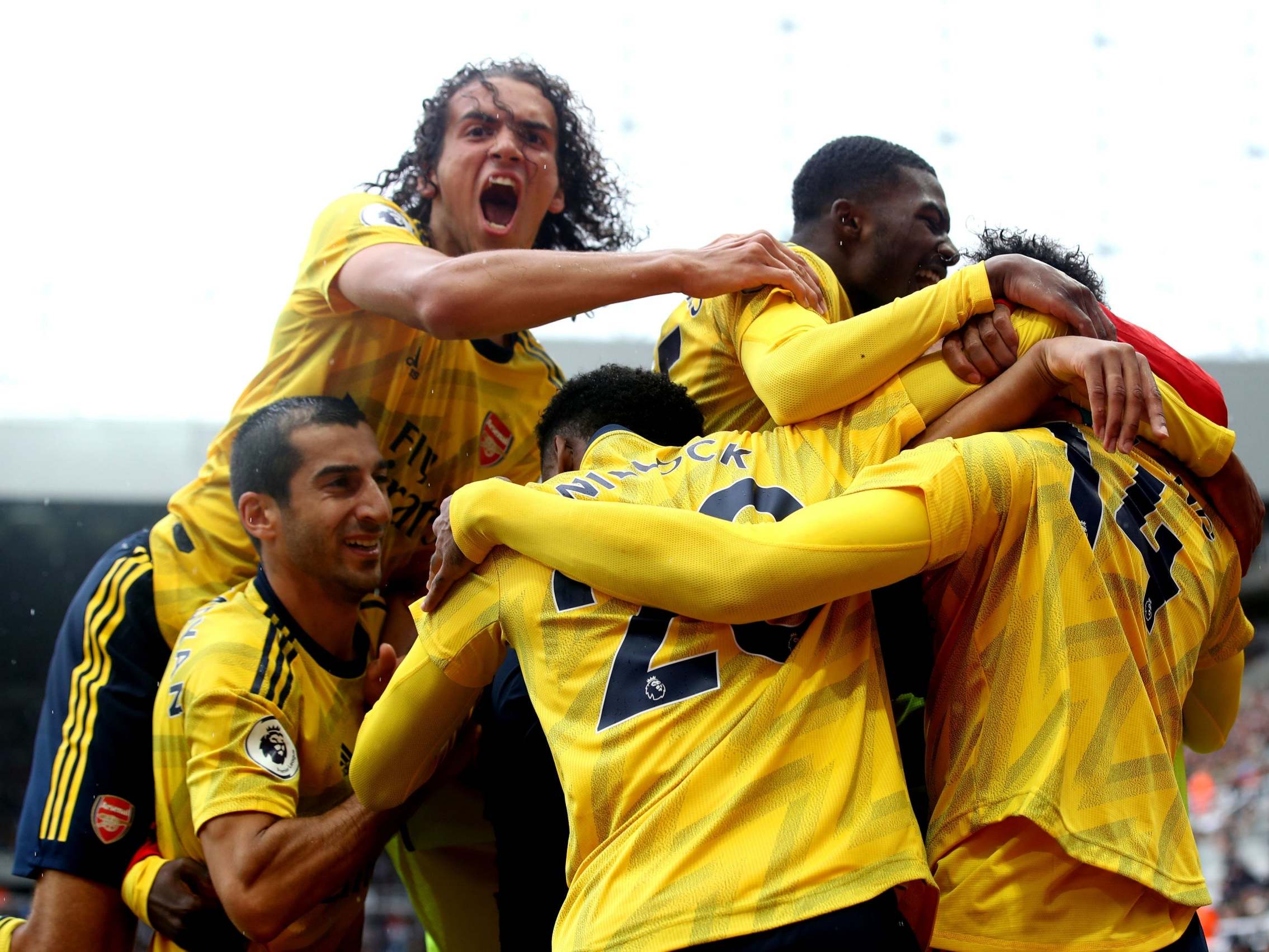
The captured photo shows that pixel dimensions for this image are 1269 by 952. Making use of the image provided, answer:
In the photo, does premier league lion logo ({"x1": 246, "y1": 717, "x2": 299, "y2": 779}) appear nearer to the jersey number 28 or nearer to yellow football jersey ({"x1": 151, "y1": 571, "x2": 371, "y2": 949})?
yellow football jersey ({"x1": 151, "y1": 571, "x2": 371, "y2": 949})

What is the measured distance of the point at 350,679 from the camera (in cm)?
380

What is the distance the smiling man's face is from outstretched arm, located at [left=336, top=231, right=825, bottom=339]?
0.67 m

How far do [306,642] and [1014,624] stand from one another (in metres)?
2.09

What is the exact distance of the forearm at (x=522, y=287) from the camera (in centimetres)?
320

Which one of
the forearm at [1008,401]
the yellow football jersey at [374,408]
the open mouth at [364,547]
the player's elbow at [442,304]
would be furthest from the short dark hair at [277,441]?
the forearm at [1008,401]

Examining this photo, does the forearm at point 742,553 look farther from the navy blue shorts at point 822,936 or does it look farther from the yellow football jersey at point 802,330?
the navy blue shorts at point 822,936

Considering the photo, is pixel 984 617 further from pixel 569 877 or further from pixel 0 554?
pixel 0 554

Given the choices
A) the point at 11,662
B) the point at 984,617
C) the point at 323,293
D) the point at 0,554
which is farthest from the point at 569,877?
the point at 11,662

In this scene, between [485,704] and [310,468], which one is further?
[310,468]

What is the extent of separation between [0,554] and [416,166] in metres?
13.0

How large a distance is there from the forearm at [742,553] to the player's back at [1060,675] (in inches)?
5.6

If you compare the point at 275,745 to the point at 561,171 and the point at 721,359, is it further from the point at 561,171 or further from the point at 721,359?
the point at 561,171

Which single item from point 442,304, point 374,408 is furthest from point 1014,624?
point 374,408

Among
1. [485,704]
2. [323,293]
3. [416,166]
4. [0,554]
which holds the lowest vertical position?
[0,554]
